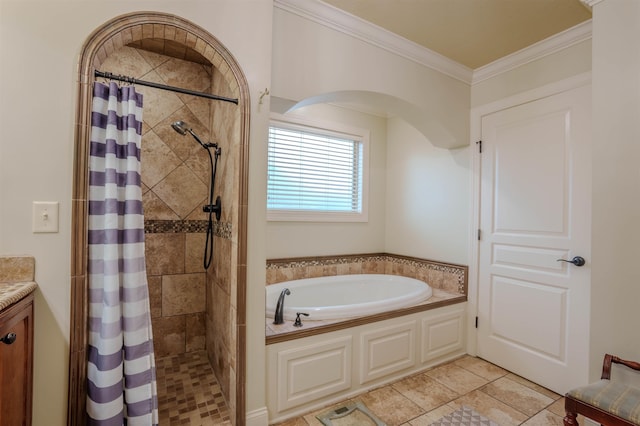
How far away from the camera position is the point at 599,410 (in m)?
1.28

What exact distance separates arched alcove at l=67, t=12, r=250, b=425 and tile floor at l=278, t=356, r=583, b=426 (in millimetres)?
746

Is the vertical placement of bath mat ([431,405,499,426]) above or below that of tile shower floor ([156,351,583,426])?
above

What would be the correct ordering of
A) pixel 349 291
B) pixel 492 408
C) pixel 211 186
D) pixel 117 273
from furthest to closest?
pixel 349 291 < pixel 211 186 < pixel 492 408 < pixel 117 273

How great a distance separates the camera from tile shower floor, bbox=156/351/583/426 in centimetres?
181

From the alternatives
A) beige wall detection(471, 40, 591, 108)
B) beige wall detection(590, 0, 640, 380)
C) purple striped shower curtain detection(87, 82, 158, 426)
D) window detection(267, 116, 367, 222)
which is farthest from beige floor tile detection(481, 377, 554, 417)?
beige wall detection(471, 40, 591, 108)

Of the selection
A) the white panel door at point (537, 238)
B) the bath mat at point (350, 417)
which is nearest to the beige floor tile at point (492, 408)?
the white panel door at point (537, 238)

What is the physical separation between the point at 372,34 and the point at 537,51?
4.31ft

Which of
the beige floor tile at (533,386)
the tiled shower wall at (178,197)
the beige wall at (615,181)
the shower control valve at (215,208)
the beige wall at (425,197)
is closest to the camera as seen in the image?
the beige wall at (615,181)

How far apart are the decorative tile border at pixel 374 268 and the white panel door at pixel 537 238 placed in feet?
0.79

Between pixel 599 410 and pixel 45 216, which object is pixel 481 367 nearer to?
pixel 599 410

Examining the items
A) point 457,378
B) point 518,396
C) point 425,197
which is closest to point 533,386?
point 518,396

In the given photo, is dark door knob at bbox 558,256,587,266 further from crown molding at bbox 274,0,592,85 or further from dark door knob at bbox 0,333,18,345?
dark door knob at bbox 0,333,18,345

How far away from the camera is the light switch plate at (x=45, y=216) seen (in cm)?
121

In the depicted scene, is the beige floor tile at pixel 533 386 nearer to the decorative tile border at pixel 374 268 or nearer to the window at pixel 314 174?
the decorative tile border at pixel 374 268
